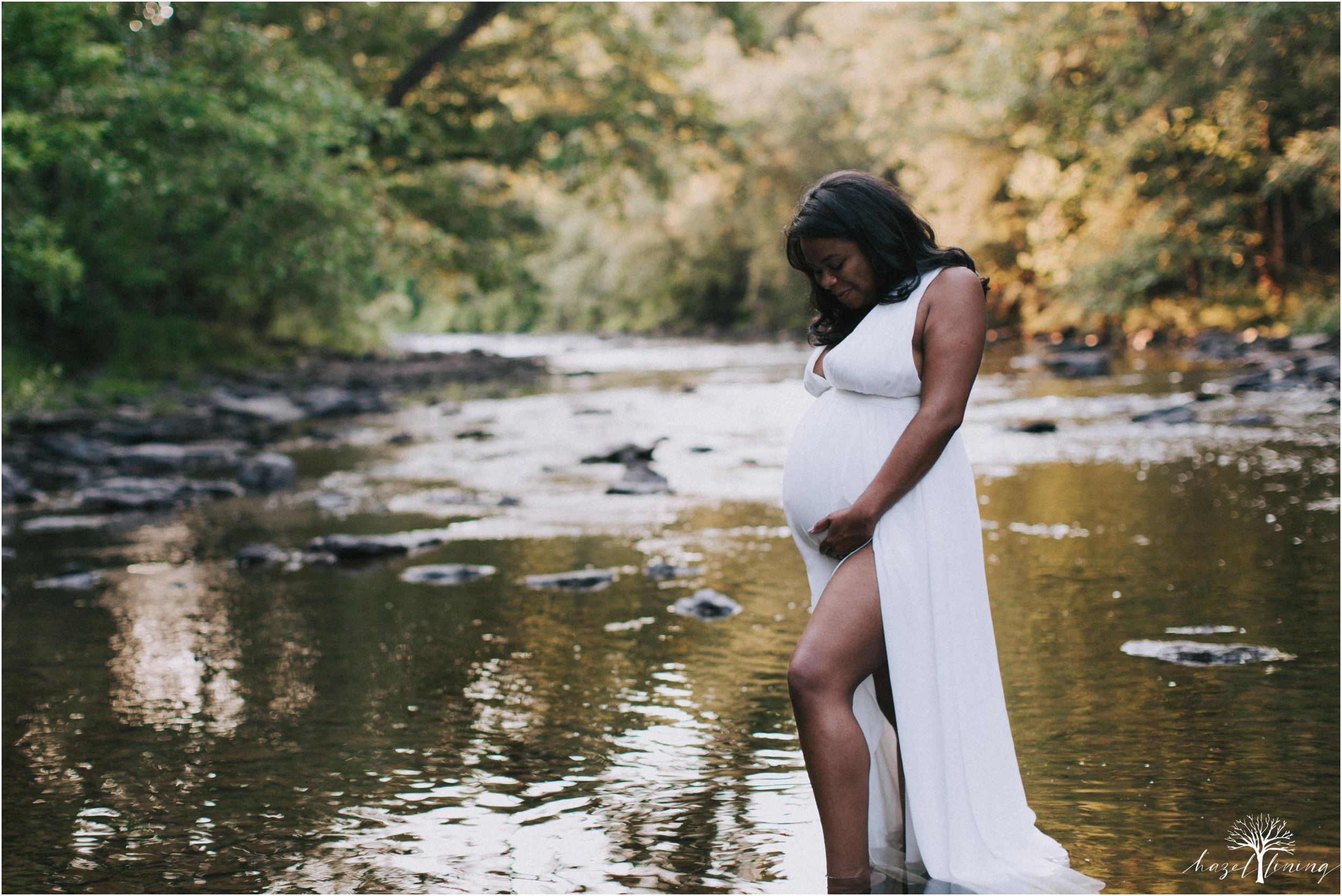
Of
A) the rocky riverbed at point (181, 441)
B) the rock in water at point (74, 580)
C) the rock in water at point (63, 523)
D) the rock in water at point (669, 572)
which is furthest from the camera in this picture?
the rocky riverbed at point (181, 441)

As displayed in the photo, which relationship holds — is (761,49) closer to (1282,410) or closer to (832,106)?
(1282,410)

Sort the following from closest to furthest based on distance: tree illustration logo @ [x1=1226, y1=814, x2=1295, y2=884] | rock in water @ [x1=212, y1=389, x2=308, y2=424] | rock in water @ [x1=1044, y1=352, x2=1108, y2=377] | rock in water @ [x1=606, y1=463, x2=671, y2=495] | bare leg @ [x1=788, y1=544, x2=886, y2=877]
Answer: bare leg @ [x1=788, y1=544, x2=886, y2=877] → tree illustration logo @ [x1=1226, y1=814, x2=1295, y2=884] → rock in water @ [x1=606, y1=463, x2=671, y2=495] → rock in water @ [x1=212, y1=389, x2=308, y2=424] → rock in water @ [x1=1044, y1=352, x2=1108, y2=377]

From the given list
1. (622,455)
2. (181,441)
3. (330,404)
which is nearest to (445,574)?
(622,455)

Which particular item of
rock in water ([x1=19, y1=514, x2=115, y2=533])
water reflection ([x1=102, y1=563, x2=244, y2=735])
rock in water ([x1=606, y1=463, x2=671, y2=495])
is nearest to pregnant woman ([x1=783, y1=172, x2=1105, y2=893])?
water reflection ([x1=102, y1=563, x2=244, y2=735])

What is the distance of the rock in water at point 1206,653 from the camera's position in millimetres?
4910

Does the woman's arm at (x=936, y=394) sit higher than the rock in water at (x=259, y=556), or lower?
higher

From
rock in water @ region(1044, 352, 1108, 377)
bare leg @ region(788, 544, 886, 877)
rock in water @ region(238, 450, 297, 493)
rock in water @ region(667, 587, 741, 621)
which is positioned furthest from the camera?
rock in water @ region(1044, 352, 1108, 377)

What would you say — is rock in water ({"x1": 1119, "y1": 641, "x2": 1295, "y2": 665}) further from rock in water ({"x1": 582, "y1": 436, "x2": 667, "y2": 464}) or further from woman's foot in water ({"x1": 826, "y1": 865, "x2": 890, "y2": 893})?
rock in water ({"x1": 582, "y1": 436, "x2": 667, "y2": 464})

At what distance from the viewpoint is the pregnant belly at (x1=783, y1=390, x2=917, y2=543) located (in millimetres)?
2977

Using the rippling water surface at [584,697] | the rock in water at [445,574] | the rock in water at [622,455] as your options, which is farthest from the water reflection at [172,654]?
the rock in water at [622,455]

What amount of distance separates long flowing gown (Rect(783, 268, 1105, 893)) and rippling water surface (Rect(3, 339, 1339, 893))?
370 millimetres

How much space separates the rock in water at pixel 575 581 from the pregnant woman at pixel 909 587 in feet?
13.5

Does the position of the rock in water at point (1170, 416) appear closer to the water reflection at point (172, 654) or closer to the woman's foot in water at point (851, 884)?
the water reflection at point (172, 654)

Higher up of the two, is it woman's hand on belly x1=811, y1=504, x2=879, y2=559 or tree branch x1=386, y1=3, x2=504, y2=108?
tree branch x1=386, y1=3, x2=504, y2=108
